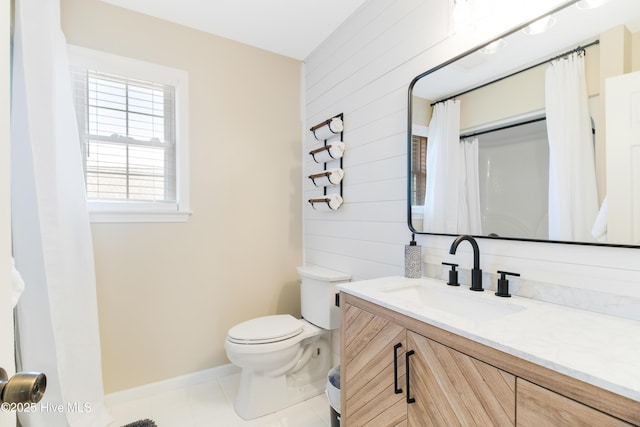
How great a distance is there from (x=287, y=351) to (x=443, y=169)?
1.38 m

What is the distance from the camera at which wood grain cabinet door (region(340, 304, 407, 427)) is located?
108 cm

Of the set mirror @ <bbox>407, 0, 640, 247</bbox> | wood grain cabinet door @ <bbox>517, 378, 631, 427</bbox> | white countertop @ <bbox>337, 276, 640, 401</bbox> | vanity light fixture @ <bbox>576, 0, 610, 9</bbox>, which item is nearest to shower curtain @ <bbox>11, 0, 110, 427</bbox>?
white countertop @ <bbox>337, 276, 640, 401</bbox>

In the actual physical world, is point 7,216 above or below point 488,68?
below

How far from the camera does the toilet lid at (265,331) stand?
1.81 m

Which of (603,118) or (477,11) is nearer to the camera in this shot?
(603,118)

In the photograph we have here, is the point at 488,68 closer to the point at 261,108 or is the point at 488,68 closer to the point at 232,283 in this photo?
the point at 261,108

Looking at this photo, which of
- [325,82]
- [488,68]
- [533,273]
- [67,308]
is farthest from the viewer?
[325,82]

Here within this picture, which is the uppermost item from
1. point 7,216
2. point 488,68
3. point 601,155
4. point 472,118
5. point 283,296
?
point 488,68

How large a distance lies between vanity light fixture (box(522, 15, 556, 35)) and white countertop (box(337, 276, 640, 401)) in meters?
0.99

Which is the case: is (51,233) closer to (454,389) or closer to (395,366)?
(395,366)

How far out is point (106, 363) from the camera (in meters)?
1.96

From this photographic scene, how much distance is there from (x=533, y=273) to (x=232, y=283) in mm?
1940

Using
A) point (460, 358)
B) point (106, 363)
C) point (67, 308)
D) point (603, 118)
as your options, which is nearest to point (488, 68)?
point (603, 118)

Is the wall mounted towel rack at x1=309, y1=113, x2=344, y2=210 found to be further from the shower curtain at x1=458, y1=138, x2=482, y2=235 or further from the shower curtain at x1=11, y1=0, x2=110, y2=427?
the shower curtain at x1=11, y1=0, x2=110, y2=427
